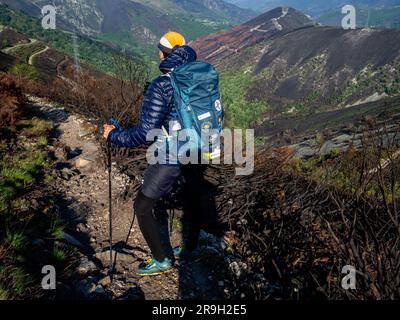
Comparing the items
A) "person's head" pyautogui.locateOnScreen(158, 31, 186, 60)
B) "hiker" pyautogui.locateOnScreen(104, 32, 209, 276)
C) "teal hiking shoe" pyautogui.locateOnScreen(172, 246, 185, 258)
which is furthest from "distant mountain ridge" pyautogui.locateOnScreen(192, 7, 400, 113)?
"person's head" pyautogui.locateOnScreen(158, 31, 186, 60)

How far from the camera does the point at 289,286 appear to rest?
355cm

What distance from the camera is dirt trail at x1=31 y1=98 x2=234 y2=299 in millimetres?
3426

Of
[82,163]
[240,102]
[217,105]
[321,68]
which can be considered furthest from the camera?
[321,68]

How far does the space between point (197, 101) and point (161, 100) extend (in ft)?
Result: 0.99

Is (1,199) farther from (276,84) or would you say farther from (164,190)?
(276,84)

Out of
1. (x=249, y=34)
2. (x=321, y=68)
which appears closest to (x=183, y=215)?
(x=321, y=68)

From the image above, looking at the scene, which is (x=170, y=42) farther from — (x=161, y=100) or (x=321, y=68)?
(x=321, y=68)

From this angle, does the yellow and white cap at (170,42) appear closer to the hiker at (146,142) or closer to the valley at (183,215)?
the hiker at (146,142)

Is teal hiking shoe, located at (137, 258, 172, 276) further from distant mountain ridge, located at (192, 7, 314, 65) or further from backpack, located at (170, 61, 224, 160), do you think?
distant mountain ridge, located at (192, 7, 314, 65)

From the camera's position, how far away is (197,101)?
3004mm

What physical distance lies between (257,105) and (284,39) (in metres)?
31.0

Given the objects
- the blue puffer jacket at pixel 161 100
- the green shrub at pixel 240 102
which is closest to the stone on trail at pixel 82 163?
the blue puffer jacket at pixel 161 100

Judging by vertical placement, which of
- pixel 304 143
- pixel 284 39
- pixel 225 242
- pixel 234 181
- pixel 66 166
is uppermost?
pixel 284 39
